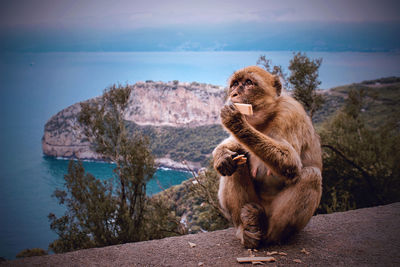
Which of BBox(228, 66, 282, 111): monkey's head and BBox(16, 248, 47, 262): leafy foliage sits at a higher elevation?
BBox(228, 66, 282, 111): monkey's head

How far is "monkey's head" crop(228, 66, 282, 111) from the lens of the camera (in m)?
3.19

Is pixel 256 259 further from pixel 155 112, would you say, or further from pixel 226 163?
pixel 155 112

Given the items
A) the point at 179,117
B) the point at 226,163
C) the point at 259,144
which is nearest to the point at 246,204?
the point at 226,163

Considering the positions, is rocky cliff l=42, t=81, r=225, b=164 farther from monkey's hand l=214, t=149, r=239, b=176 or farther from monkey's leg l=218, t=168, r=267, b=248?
monkey's hand l=214, t=149, r=239, b=176

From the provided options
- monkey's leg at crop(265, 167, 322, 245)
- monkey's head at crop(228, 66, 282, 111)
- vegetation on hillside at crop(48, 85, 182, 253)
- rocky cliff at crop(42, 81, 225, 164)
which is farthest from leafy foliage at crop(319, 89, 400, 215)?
monkey's head at crop(228, 66, 282, 111)

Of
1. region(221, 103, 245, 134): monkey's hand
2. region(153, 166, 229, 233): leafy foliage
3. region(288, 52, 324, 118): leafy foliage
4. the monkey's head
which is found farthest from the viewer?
region(288, 52, 324, 118): leafy foliage

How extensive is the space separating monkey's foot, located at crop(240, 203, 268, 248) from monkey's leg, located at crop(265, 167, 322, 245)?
0.36ft

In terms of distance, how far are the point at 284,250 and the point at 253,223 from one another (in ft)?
1.68

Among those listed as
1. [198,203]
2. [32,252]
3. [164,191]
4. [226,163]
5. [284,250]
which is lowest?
[32,252]

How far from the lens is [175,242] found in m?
4.07

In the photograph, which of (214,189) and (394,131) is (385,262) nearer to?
(214,189)

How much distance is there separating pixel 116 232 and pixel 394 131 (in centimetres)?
1022

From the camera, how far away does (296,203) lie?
314cm

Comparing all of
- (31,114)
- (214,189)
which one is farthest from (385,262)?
(31,114)
